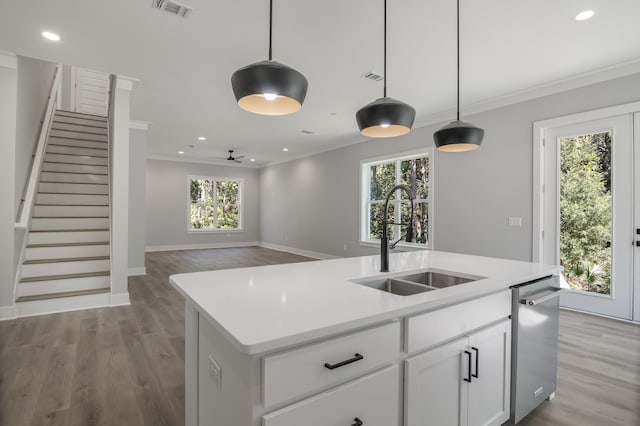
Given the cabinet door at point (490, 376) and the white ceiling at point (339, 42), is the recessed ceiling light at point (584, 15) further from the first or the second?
the cabinet door at point (490, 376)

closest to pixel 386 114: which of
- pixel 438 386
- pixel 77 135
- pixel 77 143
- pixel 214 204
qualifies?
pixel 438 386

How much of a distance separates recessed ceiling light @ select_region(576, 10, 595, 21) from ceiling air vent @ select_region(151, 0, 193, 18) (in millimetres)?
3063

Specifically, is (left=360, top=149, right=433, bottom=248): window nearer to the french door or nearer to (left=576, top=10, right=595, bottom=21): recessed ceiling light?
the french door

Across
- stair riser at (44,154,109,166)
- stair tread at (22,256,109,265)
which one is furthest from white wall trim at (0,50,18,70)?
stair riser at (44,154,109,166)


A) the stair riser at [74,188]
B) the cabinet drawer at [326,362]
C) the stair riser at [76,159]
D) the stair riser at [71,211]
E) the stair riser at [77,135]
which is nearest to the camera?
the cabinet drawer at [326,362]

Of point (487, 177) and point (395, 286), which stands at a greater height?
point (487, 177)

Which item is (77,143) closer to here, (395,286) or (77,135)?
(77,135)

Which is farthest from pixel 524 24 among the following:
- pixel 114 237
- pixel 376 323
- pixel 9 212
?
pixel 9 212

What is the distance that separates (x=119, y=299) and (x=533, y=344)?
4308mm

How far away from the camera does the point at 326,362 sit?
39.4 inches

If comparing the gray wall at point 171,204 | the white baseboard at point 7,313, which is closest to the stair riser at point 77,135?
the gray wall at point 171,204

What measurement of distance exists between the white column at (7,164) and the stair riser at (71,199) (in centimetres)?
167

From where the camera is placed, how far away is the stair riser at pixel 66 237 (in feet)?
13.9

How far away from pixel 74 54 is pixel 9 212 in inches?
68.5
